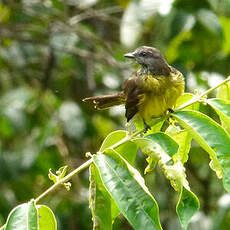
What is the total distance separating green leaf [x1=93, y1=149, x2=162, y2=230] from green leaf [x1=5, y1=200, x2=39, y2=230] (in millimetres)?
224

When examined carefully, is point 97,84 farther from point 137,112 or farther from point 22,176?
point 137,112

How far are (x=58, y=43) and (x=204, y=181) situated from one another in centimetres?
176

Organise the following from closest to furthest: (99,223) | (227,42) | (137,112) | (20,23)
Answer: (99,223) < (137,112) < (227,42) < (20,23)

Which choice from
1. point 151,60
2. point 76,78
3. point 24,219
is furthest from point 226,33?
point 24,219

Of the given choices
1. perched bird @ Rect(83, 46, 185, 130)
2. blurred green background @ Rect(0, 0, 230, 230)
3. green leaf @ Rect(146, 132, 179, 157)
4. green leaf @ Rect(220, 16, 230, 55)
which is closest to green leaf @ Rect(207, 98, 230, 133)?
green leaf @ Rect(146, 132, 179, 157)

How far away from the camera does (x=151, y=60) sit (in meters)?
2.79

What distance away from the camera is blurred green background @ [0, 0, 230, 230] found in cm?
410

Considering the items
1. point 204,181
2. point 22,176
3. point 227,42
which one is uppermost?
point 227,42

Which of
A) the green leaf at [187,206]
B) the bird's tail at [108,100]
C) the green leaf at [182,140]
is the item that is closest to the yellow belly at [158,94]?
the bird's tail at [108,100]

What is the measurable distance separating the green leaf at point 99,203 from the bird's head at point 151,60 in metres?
1.08

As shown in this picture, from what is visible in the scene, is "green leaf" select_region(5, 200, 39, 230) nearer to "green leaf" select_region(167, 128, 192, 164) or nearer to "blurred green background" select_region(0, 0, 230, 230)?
"green leaf" select_region(167, 128, 192, 164)

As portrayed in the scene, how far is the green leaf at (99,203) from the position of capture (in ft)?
5.51

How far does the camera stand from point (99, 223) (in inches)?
65.9

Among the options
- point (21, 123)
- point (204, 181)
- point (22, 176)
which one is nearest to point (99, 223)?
point (21, 123)
